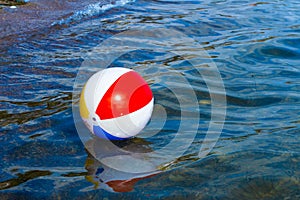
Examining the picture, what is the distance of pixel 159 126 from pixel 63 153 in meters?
1.23

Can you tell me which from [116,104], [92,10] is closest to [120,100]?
[116,104]

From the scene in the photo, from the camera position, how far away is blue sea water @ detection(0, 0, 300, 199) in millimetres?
4047

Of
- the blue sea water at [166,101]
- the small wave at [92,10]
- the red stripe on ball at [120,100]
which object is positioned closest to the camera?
the blue sea water at [166,101]

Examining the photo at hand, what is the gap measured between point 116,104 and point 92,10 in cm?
785

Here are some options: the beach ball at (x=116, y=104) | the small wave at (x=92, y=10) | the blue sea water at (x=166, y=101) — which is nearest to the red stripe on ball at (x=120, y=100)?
the beach ball at (x=116, y=104)

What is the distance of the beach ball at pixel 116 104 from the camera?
14.6ft

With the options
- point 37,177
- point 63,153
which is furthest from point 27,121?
point 37,177

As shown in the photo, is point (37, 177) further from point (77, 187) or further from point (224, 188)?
point (224, 188)

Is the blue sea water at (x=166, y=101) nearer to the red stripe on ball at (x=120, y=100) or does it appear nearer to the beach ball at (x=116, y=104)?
the beach ball at (x=116, y=104)

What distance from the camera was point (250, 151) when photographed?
4574 mm

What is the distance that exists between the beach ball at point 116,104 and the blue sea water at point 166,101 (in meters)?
0.36

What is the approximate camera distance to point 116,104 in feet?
14.5

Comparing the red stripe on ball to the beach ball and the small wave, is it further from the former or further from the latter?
the small wave

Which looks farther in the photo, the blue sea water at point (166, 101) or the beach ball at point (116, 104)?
the beach ball at point (116, 104)
